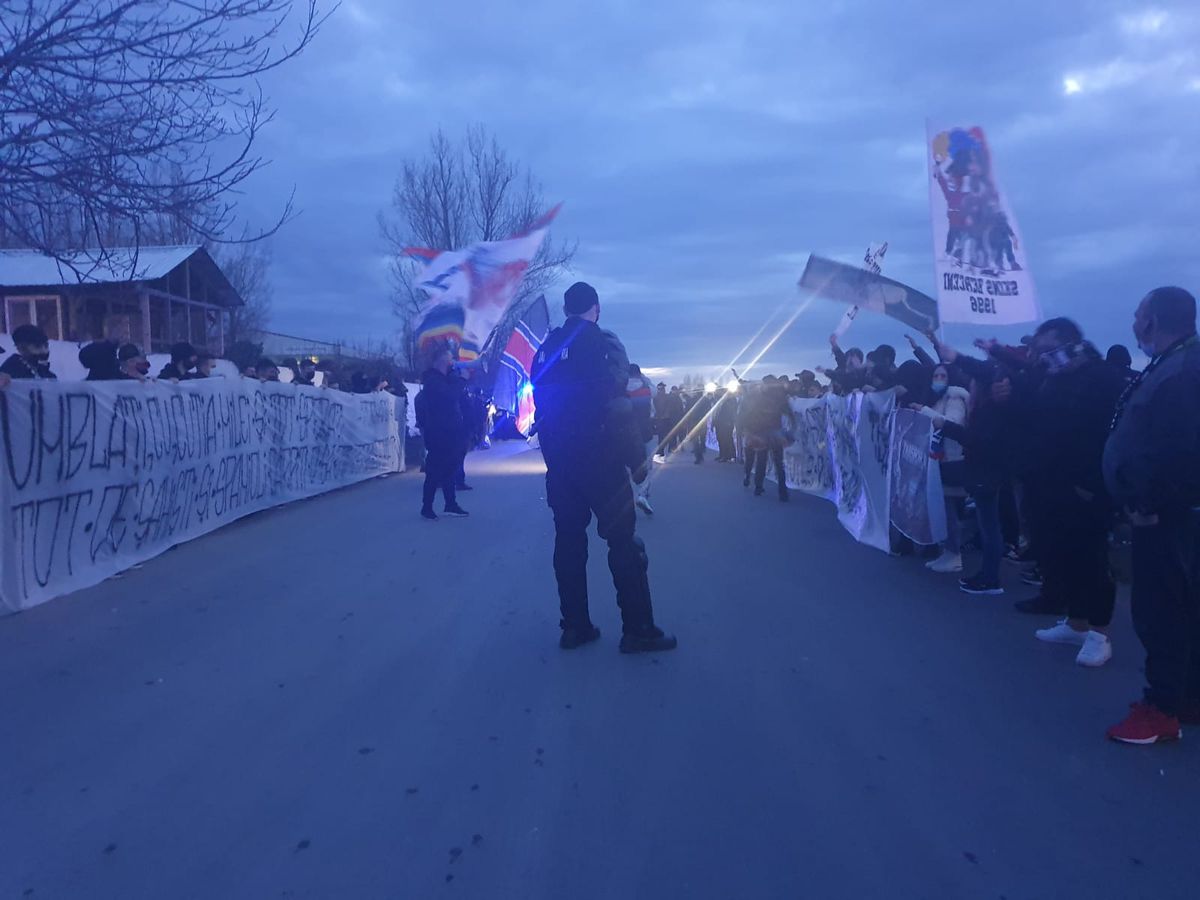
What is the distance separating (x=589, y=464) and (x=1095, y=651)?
118 inches

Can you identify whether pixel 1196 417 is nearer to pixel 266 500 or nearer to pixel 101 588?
pixel 101 588

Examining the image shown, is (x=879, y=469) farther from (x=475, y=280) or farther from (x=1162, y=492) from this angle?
(x=475, y=280)

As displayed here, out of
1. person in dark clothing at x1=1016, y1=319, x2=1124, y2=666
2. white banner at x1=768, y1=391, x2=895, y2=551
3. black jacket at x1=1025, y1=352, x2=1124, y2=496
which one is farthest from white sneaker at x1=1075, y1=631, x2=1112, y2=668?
white banner at x1=768, y1=391, x2=895, y2=551

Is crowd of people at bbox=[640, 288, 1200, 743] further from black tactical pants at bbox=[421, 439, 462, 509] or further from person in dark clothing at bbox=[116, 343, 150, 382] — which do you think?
person in dark clothing at bbox=[116, 343, 150, 382]

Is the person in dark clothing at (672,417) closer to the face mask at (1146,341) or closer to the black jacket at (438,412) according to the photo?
the black jacket at (438,412)

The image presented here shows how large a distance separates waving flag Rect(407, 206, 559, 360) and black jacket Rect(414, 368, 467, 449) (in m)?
5.61

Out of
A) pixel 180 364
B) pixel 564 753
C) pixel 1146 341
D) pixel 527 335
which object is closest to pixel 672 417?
pixel 527 335

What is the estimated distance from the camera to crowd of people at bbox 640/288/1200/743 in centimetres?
433

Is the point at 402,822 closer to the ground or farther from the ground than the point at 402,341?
closer to the ground

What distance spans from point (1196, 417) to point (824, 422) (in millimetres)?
10354

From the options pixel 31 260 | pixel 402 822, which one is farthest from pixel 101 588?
pixel 31 260

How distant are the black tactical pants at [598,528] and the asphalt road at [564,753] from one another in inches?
12.1

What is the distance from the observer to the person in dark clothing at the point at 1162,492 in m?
4.23

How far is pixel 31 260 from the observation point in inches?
1074
